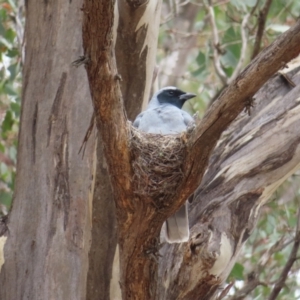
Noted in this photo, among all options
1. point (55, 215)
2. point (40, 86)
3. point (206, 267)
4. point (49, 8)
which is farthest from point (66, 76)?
point (206, 267)

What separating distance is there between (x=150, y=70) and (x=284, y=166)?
673 mm

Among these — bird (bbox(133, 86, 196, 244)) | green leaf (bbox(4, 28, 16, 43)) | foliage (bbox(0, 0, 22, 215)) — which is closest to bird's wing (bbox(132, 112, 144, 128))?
bird (bbox(133, 86, 196, 244))

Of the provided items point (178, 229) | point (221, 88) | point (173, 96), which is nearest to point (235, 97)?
point (178, 229)

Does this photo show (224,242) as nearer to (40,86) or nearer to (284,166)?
(284,166)

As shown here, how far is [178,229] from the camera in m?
2.52

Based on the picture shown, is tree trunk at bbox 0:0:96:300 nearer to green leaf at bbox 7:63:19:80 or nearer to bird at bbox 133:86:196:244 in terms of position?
bird at bbox 133:86:196:244

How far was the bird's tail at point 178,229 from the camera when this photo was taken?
253 centimetres

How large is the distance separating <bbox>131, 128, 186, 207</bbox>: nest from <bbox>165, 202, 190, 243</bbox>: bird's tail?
0.36m

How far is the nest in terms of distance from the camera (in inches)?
82.7

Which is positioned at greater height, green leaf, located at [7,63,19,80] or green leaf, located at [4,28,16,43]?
green leaf, located at [4,28,16,43]

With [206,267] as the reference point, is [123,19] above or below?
above

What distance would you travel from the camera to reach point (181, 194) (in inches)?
83.2

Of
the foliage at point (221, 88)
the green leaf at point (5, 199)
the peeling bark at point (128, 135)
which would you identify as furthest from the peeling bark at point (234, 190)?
the green leaf at point (5, 199)

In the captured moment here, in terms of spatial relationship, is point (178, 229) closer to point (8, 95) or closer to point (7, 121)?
point (7, 121)
